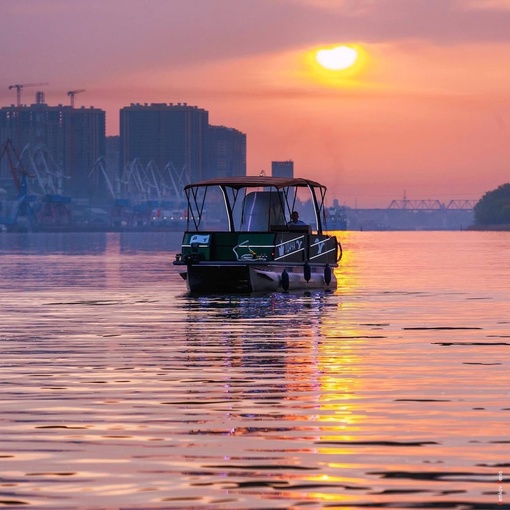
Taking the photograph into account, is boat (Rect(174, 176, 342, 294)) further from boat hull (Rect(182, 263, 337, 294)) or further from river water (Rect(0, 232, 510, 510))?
river water (Rect(0, 232, 510, 510))

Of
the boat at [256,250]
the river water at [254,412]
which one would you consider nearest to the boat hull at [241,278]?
the boat at [256,250]

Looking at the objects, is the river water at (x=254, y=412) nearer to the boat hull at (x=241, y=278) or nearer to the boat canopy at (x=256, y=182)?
the boat hull at (x=241, y=278)

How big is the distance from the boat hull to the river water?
8.97 metres

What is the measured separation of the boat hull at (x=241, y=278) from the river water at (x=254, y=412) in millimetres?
8972

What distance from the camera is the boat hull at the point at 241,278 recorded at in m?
46.1

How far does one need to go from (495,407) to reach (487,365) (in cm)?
567

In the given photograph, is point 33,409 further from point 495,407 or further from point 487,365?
point 487,365

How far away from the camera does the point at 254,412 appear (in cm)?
1719

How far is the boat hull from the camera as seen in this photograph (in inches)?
1816

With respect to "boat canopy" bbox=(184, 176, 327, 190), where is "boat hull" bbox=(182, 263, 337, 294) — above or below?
below

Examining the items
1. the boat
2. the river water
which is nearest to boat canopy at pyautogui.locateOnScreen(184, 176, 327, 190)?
the boat

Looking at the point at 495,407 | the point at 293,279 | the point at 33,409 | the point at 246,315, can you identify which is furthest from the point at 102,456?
the point at 293,279

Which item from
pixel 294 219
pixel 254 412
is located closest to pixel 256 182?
pixel 294 219

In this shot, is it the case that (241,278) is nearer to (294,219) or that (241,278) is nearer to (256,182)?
(256,182)
